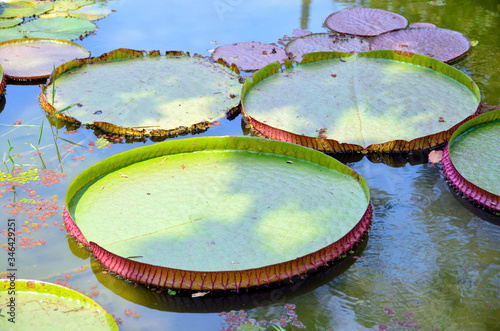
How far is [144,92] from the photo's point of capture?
3.70 m

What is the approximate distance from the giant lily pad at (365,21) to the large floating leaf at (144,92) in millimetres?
1568

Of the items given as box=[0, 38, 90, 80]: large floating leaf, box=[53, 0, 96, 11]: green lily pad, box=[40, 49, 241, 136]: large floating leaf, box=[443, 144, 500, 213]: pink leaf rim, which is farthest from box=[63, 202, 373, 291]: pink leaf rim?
box=[53, 0, 96, 11]: green lily pad

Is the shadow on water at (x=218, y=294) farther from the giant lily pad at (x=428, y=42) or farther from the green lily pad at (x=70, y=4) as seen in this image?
the green lily pad at (x=70, y=4)

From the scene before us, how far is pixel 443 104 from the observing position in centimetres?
346

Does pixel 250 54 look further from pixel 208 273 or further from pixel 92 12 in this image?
pixel 208 273

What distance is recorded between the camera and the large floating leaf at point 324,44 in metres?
4.47

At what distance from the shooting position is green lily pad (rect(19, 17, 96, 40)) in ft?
16.0

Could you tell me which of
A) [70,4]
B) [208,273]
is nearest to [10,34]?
[70,4]

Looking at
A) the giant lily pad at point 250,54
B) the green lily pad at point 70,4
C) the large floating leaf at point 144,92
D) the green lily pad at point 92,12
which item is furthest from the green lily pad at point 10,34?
the giant lily pad at point 250,54

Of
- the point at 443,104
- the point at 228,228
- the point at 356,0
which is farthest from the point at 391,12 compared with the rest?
the point at 228,228

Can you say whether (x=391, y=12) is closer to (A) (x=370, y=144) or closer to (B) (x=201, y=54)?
(B) (x=201, y=54)

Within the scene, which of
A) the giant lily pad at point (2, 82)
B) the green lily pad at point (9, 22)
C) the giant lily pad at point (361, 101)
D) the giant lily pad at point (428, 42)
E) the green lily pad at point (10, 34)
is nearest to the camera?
the giant lily pad at point (361, 101)

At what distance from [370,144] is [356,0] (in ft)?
11.5

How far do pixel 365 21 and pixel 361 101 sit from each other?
1.95 m
